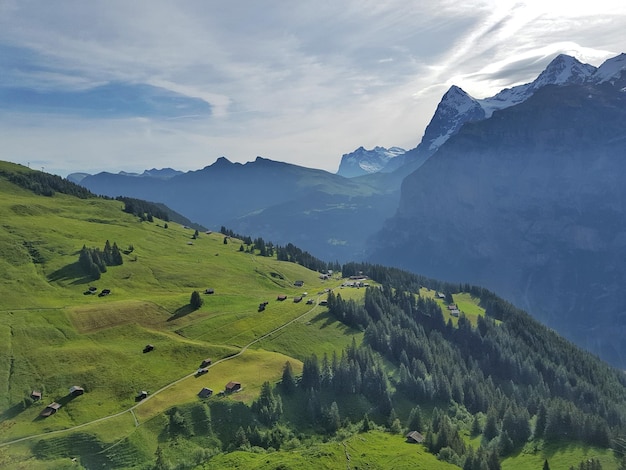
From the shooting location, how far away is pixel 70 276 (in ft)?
632

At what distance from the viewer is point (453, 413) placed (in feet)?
457

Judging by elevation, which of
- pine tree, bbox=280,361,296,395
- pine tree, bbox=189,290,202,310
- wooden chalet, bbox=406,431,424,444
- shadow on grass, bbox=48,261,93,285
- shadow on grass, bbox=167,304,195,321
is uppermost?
shadow on grass, bbox=48,261,93,285

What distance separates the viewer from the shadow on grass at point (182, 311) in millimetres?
163837

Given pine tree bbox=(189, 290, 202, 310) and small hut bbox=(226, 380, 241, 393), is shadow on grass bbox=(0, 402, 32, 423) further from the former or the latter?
pine tree bbox=(189, 290, 202, 310)

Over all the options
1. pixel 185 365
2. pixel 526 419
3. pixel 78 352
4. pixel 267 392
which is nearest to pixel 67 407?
pixel 78 352

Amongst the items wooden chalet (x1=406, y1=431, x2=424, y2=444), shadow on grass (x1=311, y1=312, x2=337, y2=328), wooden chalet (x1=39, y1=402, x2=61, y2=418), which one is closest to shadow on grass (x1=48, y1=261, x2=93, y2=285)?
wooden chalet (x1=39, y1=402, x2=61, y2=418)

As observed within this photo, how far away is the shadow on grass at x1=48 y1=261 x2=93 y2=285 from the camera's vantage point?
189m

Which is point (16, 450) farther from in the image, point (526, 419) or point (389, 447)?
point (526, 419)

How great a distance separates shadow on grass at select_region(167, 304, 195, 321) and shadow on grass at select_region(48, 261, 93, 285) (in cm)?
4694

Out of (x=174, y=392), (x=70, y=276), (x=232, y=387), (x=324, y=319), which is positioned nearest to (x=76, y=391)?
(x=174, y=392)

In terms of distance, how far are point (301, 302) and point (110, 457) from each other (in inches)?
4249

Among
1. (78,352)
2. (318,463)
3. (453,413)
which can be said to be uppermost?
(78,352)

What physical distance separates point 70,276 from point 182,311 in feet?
188

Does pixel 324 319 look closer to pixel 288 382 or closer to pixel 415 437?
pixel 288 382
